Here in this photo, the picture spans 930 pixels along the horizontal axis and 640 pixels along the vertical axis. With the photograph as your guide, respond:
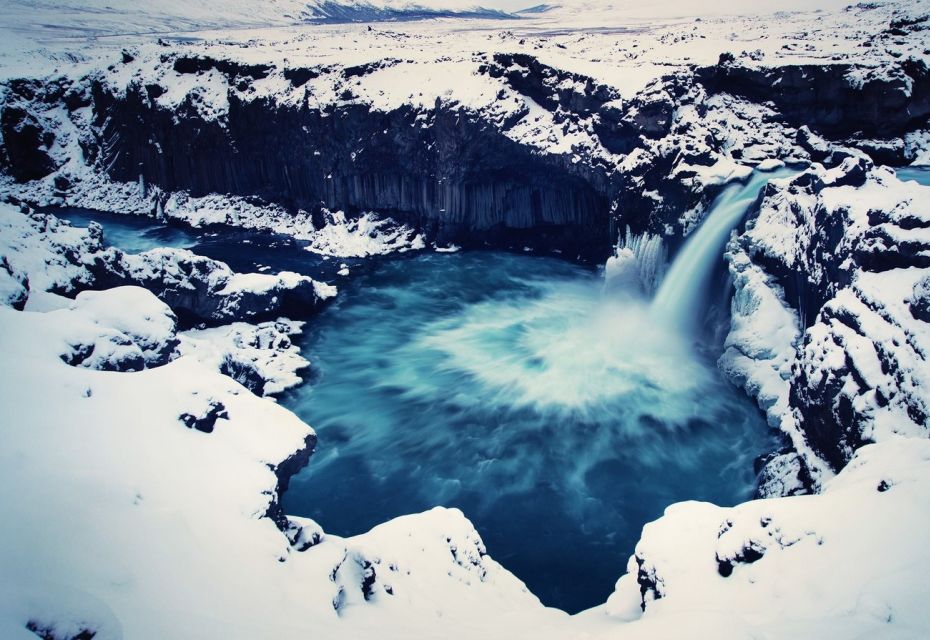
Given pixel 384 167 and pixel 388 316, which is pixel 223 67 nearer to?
pixel 384 167

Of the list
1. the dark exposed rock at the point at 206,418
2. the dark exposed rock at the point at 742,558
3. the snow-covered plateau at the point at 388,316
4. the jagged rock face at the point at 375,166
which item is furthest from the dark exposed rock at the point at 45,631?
the jagged rock face at the point at 375,166

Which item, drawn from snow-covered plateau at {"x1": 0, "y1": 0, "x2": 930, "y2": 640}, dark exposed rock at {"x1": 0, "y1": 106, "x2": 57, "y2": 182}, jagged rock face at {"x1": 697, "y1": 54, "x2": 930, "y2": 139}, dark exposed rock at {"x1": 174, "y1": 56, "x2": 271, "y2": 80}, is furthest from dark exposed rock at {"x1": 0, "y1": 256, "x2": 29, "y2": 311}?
dark exposed rock at {"x1": 0, "y1": 106, "x2": 57, "y2": 182}

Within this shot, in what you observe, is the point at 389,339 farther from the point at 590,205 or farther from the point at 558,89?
the point at 558,89

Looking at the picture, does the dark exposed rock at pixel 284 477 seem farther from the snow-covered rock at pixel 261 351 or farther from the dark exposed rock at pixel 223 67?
the dark exposed rock at pixel 223 67

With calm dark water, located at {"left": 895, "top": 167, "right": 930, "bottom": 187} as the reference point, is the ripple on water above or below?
below

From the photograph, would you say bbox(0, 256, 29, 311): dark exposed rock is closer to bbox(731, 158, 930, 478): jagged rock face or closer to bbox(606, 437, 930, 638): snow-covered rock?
bbox(606, 437, 930, 638): snow-covered rock

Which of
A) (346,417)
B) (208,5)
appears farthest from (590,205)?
(208,5)

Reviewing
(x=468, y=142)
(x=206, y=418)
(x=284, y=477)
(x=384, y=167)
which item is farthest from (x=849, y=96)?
(x=206, y=418)
